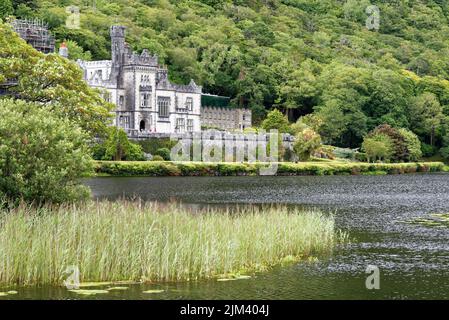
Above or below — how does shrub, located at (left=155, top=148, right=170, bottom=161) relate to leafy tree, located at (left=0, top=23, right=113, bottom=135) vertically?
below

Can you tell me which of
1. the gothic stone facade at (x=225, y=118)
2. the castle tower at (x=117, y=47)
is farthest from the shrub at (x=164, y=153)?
the gothic stone facade at (x=225, y=118)

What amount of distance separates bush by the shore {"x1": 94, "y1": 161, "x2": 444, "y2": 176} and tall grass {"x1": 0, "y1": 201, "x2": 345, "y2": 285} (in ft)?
132

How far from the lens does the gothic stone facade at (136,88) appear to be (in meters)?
102

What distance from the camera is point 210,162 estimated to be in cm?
8606

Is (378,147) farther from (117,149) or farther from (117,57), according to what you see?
(117,149)

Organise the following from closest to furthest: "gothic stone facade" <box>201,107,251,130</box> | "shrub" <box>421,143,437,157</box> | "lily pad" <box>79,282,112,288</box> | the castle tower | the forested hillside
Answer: "lily pad" <box>79,282,112,288</box> < the castle tower < "gothic stone facade" <box>201,107,251,130</box> < the forested hillside < "shrub" <box>421,143,437,157</box>

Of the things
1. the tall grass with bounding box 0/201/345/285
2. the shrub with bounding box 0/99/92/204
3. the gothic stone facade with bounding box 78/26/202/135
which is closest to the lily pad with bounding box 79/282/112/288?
the tall grass with bounding box 0/201/345/285

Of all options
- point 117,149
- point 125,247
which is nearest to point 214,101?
point 117,149

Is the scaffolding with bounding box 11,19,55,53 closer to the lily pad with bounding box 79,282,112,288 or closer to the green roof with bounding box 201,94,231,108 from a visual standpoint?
the green roof with bounding box 201,94,231,108

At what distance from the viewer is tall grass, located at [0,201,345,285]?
2116 centimetres

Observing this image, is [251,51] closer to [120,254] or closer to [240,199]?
[240,199]

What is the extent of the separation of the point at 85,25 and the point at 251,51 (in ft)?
96.8

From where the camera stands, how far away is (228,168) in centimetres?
8388
